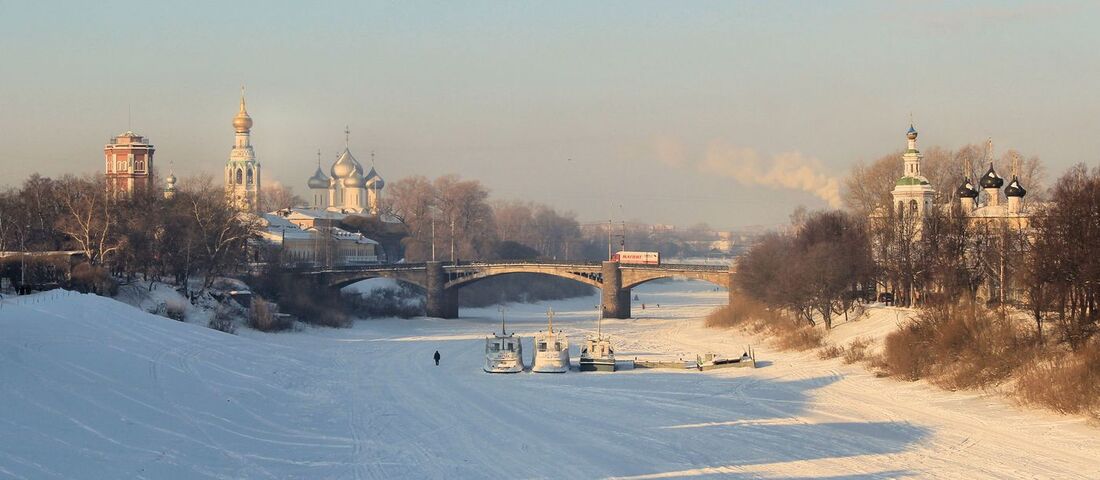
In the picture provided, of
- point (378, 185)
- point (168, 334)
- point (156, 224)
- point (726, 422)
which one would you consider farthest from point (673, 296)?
point (726, 422)

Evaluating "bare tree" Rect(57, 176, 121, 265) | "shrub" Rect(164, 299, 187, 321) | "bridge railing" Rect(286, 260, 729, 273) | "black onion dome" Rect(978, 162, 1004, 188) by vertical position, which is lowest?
"shrub" Rect(164, 299, 187, 321)

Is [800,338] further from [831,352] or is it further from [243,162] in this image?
[243,162]

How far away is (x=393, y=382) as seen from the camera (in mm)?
47250

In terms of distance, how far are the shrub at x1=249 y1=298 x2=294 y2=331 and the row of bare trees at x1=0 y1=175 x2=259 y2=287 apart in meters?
4.61

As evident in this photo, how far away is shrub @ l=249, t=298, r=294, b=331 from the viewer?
222 ft

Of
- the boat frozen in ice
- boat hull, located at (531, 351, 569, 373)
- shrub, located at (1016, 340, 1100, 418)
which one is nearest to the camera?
shrub, located at (1016, 340, 1100, 418)

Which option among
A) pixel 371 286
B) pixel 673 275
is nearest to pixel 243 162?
pixel 371 286

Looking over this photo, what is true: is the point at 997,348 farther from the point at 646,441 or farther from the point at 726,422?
the point at 646,441

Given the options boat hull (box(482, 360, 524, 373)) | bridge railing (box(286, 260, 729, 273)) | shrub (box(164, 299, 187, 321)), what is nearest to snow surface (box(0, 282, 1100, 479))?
boat hull (box(482, 360, 524, 373))

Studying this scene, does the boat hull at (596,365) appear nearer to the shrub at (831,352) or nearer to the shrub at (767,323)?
the shrub at (831,352)

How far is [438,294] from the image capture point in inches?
3718

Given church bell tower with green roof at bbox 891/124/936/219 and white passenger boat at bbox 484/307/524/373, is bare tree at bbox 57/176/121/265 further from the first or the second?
church bell tower with green roof at bbox 891/124/936/219

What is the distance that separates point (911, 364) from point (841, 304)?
16966mm

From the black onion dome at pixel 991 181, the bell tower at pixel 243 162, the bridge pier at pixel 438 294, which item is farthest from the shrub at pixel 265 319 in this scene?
the bell tower at pixel 243 162
